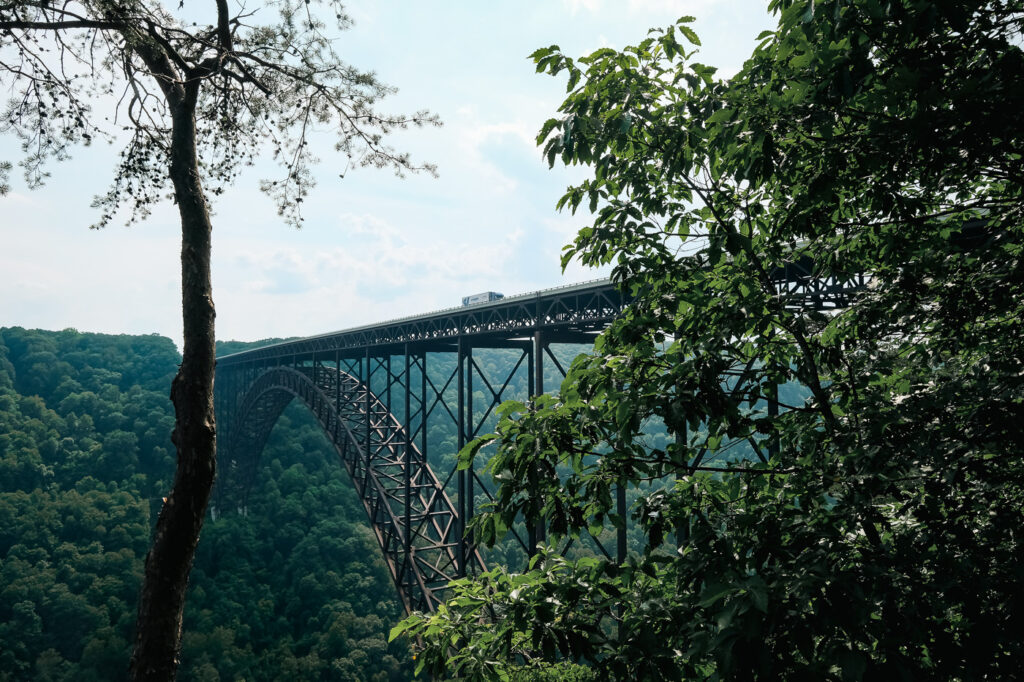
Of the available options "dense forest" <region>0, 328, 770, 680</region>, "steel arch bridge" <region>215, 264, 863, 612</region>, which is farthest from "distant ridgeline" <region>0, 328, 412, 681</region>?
"steel arch bridge" <region>215, 264, 863, 612</region>

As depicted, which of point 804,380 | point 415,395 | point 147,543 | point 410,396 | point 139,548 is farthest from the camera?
point 147,543

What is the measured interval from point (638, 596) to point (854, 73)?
2496 millimetres

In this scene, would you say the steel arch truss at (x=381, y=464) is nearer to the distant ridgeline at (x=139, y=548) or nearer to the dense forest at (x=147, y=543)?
the dense forest at (x=147, y=543)

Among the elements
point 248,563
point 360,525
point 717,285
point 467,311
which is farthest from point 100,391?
point 717,285

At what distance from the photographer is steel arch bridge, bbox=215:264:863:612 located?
1216 cm

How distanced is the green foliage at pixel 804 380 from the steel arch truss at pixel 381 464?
12475mm

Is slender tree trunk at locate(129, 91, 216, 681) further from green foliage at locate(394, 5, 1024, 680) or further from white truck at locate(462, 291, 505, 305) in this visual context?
white truck at locate(462, 291, 505, 305)

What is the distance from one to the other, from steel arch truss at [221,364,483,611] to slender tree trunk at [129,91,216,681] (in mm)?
10592

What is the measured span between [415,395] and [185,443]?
14930 mm

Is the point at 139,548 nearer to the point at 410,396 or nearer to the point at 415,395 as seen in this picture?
the point at 410,396

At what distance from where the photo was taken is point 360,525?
4675 cm

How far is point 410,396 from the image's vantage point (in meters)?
25.4

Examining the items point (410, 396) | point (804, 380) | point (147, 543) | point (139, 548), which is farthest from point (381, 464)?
point (147, 543)

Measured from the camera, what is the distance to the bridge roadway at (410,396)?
513 inches
